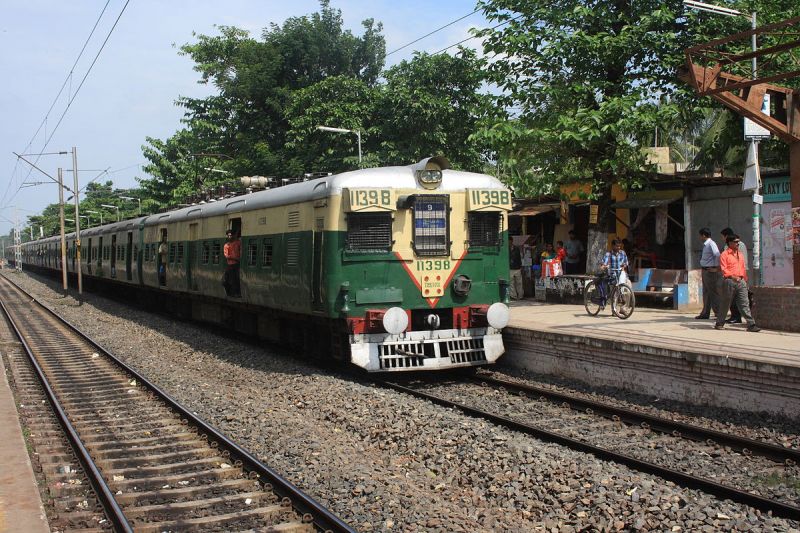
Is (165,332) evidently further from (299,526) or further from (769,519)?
(769,519)

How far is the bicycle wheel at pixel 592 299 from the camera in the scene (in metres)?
15.1

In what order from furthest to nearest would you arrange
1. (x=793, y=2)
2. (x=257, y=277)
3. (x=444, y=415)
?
(x=793, y=2)
(x=257, y=277)
(x=444, y=415)

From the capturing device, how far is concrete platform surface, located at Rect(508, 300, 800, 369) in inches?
377

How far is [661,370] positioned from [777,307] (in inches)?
128

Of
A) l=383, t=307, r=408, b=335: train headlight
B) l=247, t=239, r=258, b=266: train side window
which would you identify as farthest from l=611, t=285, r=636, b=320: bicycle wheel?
l=247, t=239, r=258, b=266: train side window

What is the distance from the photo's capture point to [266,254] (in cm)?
1379

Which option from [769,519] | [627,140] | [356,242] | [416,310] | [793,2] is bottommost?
[769,519]

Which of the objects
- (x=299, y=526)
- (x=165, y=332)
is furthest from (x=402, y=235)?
(x=165, y=332)

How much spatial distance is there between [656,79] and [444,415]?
10918mm

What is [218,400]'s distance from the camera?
1038 cm

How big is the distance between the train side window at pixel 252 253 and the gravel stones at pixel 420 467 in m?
2.76

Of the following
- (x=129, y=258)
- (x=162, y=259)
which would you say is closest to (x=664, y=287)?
(x=162, y=259)


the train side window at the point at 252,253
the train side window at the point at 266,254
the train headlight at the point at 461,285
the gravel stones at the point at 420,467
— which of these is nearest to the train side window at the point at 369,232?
the train headlight at the point at 461,285

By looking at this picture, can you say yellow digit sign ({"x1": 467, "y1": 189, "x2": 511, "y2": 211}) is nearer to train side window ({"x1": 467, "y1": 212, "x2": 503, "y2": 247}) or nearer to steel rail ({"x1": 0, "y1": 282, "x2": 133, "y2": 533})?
train side window ({"x1": 467, "y1": 212, "x2": 503, "y2": 247})
